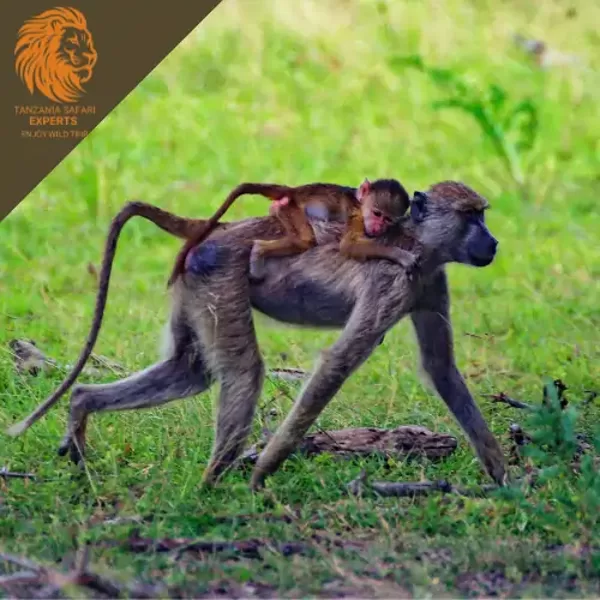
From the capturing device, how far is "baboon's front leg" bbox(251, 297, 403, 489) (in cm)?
588

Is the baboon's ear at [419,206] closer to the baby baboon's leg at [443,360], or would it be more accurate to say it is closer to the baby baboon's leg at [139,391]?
the baby baboon's leg at [443,360]

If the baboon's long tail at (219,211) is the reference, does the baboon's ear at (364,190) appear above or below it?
above

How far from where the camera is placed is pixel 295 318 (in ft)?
20.9

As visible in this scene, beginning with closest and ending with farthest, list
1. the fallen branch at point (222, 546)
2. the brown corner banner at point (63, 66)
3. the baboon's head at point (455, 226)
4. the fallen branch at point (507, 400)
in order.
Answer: the fallen branch at point (222, 546)
the baboon's head at point (455, 226)
the fallen branch at point (507, 400)
the brown corner banner at point (63, 66)

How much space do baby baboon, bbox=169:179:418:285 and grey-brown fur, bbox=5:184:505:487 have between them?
49 mm

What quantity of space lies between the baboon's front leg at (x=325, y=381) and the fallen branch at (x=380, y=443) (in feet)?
1.55

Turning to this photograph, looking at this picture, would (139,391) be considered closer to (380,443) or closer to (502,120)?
(380,443)

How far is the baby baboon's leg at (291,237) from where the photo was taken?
6215 mm

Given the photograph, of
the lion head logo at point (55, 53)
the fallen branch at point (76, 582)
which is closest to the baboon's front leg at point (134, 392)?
the fallen branch at point (76, 582)

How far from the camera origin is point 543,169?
11.8 m

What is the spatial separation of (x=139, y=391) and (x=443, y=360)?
1.43m

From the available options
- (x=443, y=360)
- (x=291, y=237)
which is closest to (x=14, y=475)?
(x=291, y=237)

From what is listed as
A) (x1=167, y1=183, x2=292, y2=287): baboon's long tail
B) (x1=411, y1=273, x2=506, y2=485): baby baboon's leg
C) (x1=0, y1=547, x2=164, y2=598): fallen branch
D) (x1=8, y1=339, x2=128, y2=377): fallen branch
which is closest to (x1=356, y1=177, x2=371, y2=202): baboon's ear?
(x1=167, y1=183, x2=292, y2=287): baboon's long tail

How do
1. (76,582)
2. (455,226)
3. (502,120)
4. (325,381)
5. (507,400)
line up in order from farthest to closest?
(502,120) < (507,400) < (455,226) < (325,381) < (76,582)
